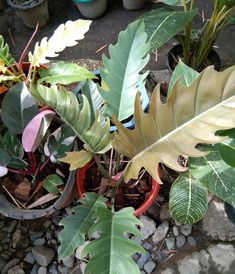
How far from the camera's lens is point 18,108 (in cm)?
120

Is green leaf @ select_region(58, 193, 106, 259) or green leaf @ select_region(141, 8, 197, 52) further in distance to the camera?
green leaf @ select_region(141, 8, 197, 52)

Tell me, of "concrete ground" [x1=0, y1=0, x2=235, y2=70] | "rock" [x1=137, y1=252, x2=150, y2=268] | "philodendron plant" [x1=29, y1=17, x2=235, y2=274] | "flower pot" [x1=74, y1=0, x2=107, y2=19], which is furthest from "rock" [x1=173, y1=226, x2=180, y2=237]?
"flower pot" [x1=74, y1=0, x2=107, y2=19]

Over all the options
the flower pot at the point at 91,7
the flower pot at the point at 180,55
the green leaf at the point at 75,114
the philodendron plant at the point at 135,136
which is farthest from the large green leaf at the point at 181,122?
the flower pot at the point at 91,7

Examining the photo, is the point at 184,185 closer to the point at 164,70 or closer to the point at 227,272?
the point at 227,272

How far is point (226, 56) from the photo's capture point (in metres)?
1.84

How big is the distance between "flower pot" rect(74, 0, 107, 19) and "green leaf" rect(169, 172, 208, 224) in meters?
1.10

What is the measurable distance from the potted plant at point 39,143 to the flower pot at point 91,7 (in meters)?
0.76

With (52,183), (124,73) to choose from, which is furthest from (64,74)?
(52,183)

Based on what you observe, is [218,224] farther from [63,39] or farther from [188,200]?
[63,39]

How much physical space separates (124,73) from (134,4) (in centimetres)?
101

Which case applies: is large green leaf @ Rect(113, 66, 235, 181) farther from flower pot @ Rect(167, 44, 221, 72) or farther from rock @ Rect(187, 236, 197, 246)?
flower pot @ Rect(167, 44, 221, 72)

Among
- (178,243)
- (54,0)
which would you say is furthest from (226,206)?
(54,0)

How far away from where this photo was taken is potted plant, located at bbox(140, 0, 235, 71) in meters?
1.41

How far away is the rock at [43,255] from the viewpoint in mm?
1390
